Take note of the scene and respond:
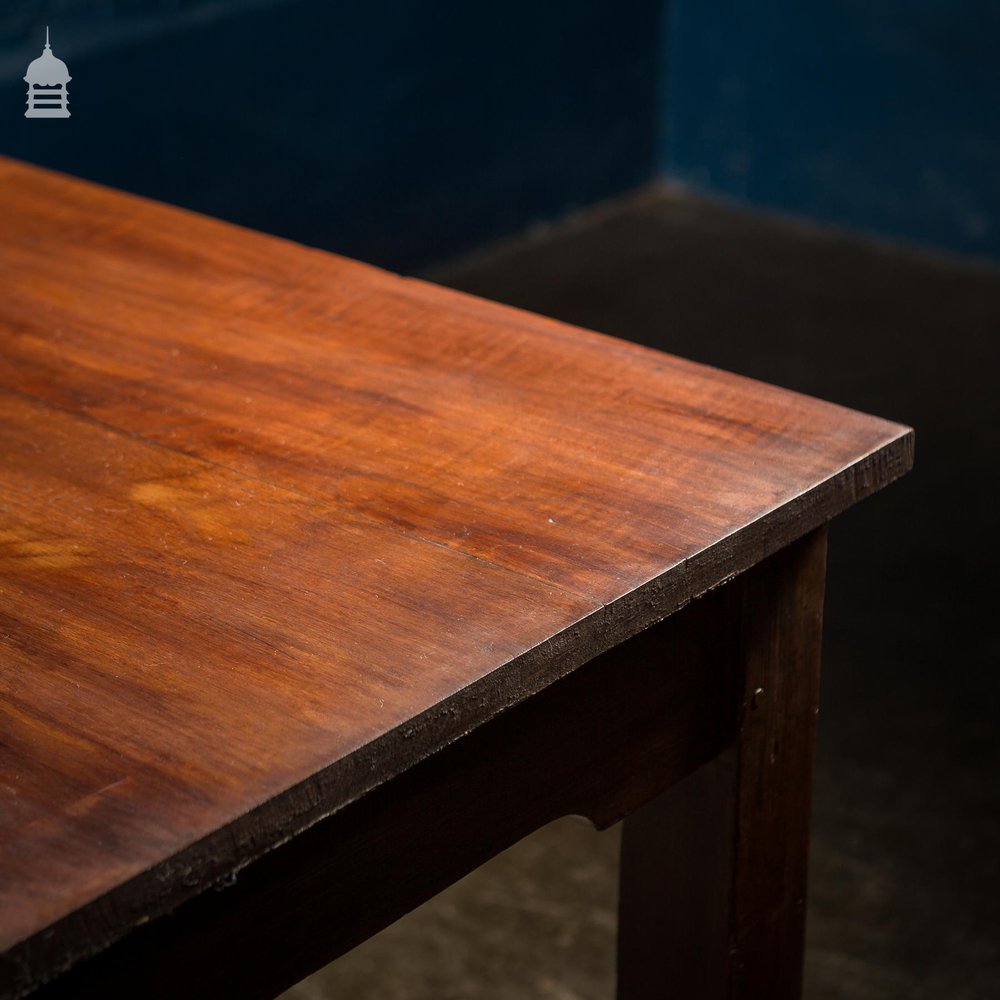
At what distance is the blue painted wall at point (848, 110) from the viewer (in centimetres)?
365

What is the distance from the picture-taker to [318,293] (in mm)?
1101

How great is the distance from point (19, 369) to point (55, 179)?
1.29 feet

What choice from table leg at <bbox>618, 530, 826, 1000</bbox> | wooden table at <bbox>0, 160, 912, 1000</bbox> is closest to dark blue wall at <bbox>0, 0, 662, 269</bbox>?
wooden table at <bbox>0, 160, 912, 1000</bbox>

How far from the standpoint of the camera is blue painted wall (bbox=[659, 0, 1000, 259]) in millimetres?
3646

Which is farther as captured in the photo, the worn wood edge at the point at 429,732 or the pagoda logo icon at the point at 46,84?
the pagoda logo icon at the point at 46,84

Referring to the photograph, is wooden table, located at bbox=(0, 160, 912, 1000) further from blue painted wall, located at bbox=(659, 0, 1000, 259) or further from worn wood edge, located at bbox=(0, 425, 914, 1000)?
blue painted wall, located at bbox=(659, 0, 1000, 259)

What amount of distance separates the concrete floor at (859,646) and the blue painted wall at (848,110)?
11 centimetres

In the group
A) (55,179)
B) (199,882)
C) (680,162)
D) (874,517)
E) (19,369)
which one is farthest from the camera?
(680,162)

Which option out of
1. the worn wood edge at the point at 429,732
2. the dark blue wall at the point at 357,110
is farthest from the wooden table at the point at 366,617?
the dark blue wall at the point at 357,110

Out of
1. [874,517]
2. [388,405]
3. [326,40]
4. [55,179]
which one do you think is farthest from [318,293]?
[326,40]

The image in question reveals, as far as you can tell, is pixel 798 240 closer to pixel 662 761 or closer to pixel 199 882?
pixel 662 761

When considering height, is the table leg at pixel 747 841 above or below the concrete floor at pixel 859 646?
above

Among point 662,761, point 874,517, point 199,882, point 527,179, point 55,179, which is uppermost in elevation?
point 55,179

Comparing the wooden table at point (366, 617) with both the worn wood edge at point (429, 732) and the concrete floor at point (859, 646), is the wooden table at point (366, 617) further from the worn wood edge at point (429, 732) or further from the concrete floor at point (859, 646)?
the concrete floor at point (859, 646)
